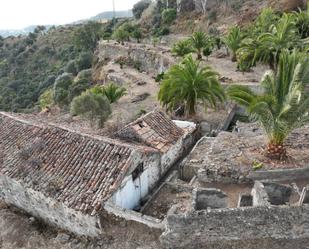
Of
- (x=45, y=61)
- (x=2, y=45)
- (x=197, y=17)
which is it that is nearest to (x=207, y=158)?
(x=197, y=17)

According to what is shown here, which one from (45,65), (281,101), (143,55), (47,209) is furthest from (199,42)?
(45,65)

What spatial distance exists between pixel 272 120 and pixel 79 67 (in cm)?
4536

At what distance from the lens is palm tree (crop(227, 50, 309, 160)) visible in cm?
1397

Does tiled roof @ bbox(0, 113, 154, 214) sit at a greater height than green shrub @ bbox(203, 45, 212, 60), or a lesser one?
greater

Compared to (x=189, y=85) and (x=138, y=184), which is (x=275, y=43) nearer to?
(x=189, y=85)

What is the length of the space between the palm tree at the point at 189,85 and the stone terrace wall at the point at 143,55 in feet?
51.0

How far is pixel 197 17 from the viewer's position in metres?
55.9

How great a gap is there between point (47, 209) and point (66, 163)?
5.90 ft

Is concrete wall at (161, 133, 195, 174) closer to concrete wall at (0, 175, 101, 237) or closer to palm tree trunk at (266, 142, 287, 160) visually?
palm tree trunk at (266, 142, 287, 160)

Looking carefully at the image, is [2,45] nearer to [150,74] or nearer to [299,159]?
[150,74]

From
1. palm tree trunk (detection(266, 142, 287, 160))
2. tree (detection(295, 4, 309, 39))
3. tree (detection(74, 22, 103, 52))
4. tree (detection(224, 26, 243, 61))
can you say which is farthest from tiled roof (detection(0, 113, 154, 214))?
tree (detection(74, 22, 103, 52))

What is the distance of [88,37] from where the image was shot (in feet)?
208

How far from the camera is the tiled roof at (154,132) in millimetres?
16266

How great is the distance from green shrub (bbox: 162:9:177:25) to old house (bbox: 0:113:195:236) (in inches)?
1692
